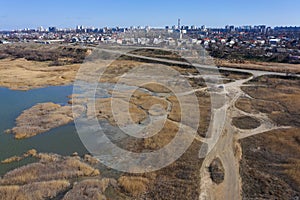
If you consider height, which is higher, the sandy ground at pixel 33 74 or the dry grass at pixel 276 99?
the sandy ground at pixel 33 74

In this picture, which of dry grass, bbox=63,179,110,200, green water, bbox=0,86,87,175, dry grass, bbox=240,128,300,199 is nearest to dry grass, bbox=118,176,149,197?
dry grass, bbox=63,179,110,200

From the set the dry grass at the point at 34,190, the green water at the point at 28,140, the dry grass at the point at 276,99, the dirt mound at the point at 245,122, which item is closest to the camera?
the dry grass at the point at 34,190

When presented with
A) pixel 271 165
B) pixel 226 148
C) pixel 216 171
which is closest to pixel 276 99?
pixel 226 148

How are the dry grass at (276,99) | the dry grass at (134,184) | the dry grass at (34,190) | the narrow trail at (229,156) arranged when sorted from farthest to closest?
the dry grass at (276,99) → the dry grass at (134,184) → the narrow trail at (229,156) → the dry grass at (34,190)

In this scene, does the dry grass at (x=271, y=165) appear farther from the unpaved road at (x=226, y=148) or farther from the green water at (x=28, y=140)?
the green water at (x=28, y=140)

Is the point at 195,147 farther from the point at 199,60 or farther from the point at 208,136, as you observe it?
the point at 199,60

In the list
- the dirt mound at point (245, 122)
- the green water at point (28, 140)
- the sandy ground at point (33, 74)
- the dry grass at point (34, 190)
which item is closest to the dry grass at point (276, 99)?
the dirt mound at point (245, 122)

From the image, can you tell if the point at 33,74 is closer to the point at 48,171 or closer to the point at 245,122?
the point at 48,171

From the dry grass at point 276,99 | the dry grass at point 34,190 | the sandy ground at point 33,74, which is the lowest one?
the dry grass at point 34,190
